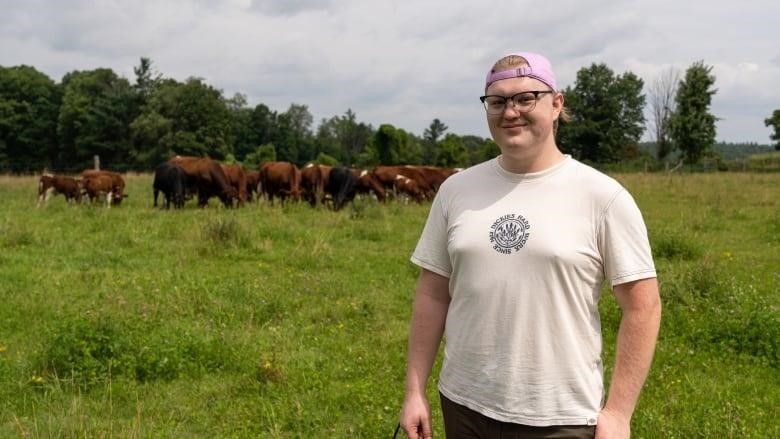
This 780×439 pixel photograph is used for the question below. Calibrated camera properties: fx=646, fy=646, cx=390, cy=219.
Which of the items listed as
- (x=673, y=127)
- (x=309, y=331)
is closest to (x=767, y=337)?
(x=309, y=331)

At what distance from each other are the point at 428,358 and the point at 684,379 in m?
3.39

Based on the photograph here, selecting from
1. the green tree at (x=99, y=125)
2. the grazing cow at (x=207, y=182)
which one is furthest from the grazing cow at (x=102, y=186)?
the green tree at (x=99, y=125)

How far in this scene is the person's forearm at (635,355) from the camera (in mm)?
2039

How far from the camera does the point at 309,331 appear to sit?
249 inches

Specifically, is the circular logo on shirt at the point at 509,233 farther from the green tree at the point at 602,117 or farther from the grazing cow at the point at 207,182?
the green tree at the point at 602,117

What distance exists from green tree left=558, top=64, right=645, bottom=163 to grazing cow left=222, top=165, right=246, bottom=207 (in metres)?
45.8

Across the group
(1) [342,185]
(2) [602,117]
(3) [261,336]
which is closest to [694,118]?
(2) [602,117]

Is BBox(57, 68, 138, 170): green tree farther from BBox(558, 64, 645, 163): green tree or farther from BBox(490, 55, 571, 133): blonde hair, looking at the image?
BBox(490, 55, 571, 133): blonde hair

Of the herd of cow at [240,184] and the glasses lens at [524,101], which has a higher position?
the glasses lens at [524,101]

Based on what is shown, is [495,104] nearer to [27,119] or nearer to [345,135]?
[27,119]

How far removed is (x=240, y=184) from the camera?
20688mm

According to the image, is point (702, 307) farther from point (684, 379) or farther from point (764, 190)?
point (764, 190)

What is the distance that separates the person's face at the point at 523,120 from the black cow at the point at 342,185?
17482mm

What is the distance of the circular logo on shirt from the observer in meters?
2.08
